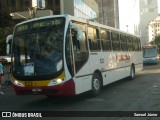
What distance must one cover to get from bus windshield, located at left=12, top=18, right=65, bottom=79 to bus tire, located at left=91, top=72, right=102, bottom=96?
105 inches

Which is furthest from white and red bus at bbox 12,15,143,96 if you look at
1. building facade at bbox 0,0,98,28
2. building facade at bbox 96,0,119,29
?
building facade at bbox 96,0,119,29

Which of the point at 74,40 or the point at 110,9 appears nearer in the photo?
the point at 74,40

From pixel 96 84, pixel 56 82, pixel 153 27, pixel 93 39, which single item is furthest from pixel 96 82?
pixel 153 27

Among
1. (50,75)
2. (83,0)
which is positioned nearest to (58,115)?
(50,75)

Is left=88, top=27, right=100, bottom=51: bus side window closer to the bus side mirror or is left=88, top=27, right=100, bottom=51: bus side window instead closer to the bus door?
the bus door

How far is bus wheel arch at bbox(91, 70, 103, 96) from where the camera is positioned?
46.8 ft

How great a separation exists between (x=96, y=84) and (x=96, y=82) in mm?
81

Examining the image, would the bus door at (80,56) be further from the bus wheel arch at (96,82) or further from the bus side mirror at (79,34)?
the bus wheel arch at (96,82)

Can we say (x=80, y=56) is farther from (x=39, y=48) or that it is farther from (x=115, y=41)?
(x=115, y=41)

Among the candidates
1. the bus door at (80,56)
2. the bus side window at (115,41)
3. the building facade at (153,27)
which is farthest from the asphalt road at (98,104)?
the building facade at (153,27)

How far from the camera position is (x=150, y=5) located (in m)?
150

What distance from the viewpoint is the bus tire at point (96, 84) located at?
562 inches

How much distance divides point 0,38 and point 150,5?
11607 cm

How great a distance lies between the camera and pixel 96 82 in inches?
574
